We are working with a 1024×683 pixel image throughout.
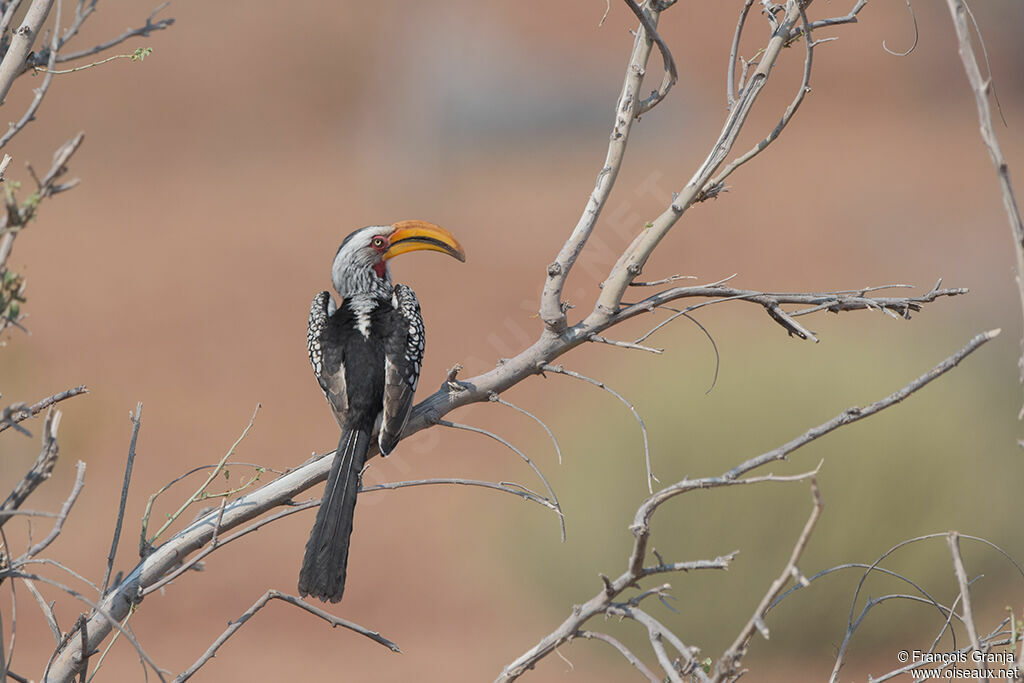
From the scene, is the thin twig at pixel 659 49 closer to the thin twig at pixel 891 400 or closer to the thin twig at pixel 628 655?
the thin twig at pixel 891 400

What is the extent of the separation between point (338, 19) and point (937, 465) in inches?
1173

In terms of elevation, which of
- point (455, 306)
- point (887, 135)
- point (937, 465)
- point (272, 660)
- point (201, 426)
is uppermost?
point (887, 135)

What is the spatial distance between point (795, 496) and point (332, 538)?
5903 millimetres

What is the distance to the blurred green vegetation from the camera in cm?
853

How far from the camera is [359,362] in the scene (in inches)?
154

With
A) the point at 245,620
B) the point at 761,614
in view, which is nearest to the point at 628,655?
the point at 761,614

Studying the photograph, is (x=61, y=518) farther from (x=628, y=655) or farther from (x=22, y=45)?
(x=22, y=45)

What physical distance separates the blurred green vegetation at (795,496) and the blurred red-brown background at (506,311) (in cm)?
3

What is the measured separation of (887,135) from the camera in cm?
2534

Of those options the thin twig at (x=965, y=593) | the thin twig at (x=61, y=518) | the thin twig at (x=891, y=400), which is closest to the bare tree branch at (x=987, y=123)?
the thin twig at (x=891, y=400)

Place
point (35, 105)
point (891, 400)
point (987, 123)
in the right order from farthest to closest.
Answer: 1. point (35, 105)
2. point (891, 400)
3. point (987, 123)

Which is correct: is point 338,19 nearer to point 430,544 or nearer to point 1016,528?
point 430,544

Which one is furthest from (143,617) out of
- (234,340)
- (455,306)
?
(455,306)

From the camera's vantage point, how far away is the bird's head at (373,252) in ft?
14.7
